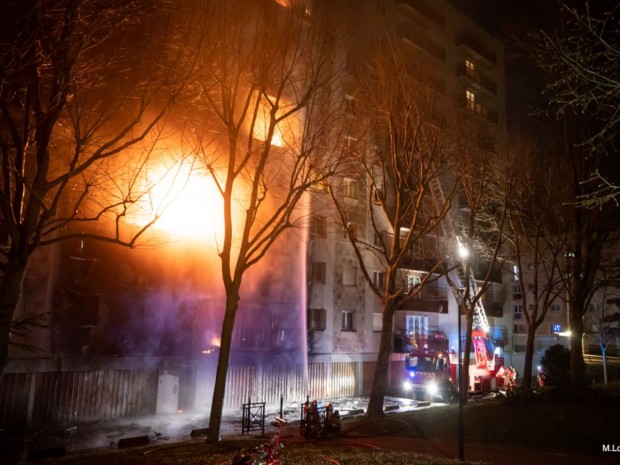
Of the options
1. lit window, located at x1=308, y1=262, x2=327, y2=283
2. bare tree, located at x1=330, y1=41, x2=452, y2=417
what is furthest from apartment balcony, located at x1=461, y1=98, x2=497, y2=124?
bare tree, located at x1=330, y1=41, x2=452, y2=417

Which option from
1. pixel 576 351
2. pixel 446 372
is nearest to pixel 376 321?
pixel 446 372

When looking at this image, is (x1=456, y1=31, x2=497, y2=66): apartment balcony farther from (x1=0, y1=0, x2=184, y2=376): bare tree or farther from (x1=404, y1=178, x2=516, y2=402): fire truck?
A: (x1=0, y1=0, x2=184, y2=376): bare tree

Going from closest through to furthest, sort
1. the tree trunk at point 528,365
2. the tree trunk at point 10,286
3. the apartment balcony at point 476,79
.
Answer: the tree trunk at point 10,286, the tree trunk at point 528,365, the apartment balcony at point 476,79

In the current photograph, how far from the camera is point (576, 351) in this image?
21.7 meters

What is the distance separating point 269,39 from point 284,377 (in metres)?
18.3

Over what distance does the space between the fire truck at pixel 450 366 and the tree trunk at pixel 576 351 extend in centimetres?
441

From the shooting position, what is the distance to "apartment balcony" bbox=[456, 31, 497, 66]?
161ft

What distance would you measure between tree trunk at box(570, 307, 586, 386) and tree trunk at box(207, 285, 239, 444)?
15642 millimetres

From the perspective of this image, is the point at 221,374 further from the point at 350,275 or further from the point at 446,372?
the point at 350,275

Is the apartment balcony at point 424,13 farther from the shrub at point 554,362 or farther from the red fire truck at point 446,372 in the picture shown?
the shrub at point 554,362

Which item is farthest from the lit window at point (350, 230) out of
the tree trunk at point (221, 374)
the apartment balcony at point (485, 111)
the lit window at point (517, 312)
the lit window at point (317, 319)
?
the lit window at point (517, 312)

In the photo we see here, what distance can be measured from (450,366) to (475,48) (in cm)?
3656

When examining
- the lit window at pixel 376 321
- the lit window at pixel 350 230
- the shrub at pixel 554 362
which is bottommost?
the shrub at pixel 554 362

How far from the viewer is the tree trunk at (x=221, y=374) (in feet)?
40.1
